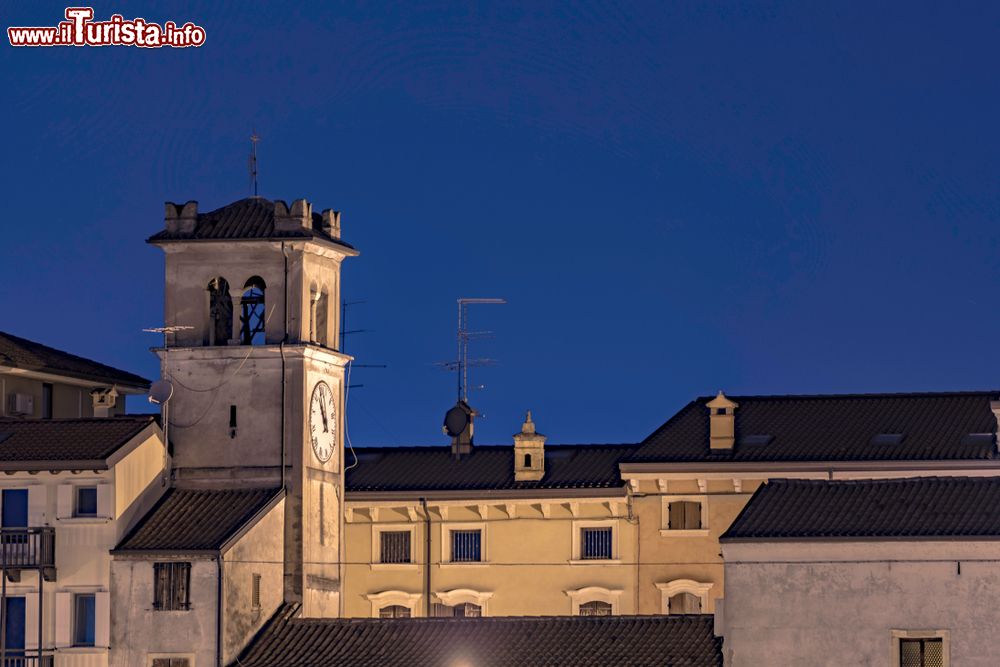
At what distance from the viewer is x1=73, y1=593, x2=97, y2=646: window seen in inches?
4031

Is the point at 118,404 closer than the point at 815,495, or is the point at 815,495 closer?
the point at 815,495

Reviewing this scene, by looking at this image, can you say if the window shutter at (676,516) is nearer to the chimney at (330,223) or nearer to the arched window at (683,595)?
the arched window at (683,595)

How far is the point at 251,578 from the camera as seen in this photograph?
336ft

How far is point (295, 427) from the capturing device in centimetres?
10631

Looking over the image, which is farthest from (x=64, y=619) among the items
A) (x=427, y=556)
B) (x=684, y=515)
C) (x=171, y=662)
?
(x=684, y=515)

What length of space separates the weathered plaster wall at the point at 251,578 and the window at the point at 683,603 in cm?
1593

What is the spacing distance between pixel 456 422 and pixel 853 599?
2926cm

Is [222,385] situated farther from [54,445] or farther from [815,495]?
[815,495]

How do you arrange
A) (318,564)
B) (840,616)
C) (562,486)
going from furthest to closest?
(562,486)
(318,564)
(840,616)

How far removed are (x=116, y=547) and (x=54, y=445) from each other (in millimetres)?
3988

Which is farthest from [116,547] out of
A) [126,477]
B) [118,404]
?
[118,404]

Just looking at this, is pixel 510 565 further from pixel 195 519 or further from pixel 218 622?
pixel 218 622

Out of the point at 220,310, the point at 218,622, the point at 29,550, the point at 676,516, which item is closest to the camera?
the point at 218,622

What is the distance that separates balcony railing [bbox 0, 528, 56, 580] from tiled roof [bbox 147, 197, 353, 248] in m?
10.9
